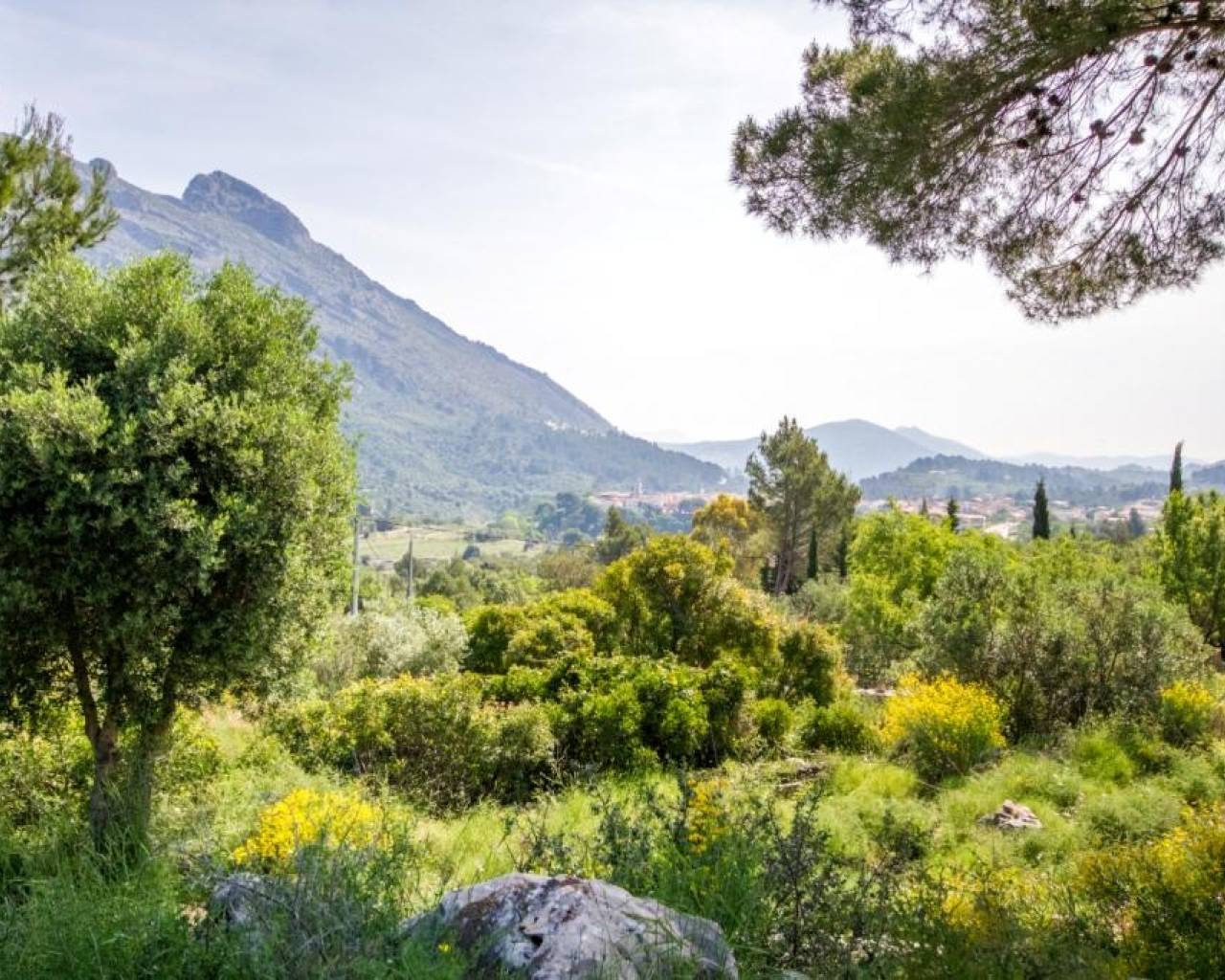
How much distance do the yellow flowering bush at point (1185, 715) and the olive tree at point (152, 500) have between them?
9.53 meters

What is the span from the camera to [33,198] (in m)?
11.4

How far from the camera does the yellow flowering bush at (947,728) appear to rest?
9.38 m

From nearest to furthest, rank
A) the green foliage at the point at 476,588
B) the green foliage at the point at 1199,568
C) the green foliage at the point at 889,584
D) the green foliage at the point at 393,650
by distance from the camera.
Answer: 1. the green foliage at the point at 393,650
2. the green foliage at the point at 1199,568
3. the green foliage at the point at 889,584
4. the green foliage at the point at 476,588

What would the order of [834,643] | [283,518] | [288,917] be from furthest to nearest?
1. [834,643]
2. [283,518]
3. [288,917]

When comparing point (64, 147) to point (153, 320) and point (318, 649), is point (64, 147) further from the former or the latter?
point (318, 649)

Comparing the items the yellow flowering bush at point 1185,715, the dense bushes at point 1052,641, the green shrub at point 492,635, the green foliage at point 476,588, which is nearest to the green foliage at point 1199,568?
the dense bushes at point 1052,641

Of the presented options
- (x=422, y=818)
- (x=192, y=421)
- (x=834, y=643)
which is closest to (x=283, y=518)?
(x=192, y=421)

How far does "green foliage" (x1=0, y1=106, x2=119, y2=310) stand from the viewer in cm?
1097

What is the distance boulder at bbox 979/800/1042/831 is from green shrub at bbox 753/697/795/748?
4.16 m

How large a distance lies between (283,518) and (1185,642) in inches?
451

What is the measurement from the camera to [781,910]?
352 cm

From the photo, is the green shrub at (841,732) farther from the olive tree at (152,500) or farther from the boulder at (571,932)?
the boulder at (571,932)

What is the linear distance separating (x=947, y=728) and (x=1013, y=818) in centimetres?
207

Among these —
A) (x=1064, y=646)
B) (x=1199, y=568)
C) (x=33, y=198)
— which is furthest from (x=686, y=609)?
(x=1199, y=568)
